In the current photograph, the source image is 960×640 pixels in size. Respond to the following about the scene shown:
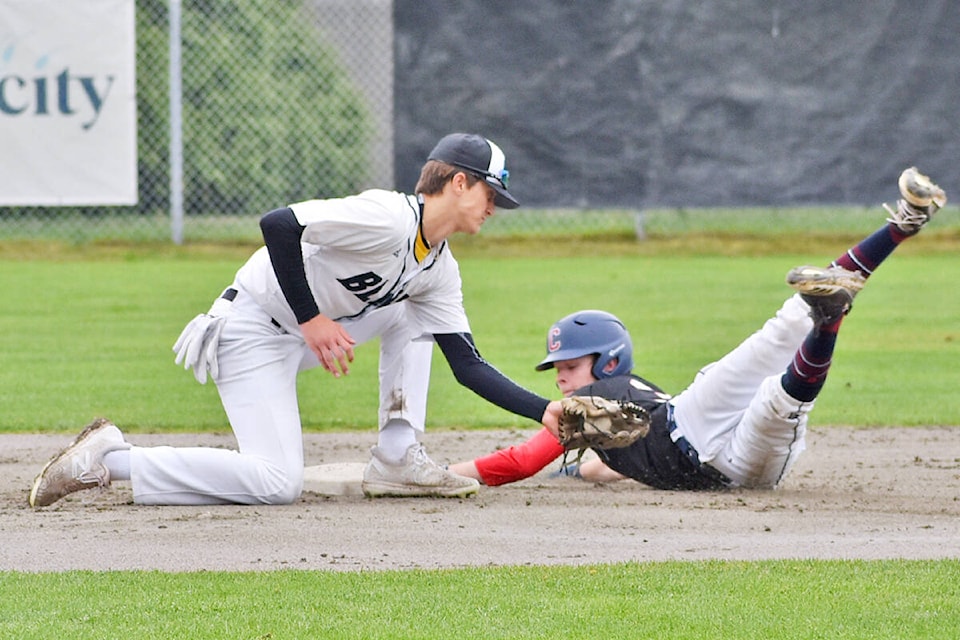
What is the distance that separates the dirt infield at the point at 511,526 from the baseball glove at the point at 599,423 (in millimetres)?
258

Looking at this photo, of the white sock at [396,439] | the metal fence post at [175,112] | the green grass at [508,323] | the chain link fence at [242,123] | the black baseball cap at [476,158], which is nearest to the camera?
the black baseball cap at [476,158]

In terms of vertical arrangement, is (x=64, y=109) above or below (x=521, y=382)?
above

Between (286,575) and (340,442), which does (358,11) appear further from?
(286,575)

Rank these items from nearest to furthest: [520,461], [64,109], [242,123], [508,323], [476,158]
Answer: [476,158] → [520,461] → [508,323] → [64,109] → [242,123]

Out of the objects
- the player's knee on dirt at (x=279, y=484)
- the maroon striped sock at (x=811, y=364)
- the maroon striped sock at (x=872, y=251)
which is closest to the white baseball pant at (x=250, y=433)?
the player's knee on dirt at (x=279, y=484)

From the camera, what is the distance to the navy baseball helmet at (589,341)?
5824 millimetres

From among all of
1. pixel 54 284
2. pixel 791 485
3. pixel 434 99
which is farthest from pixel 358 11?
pixel 791 485

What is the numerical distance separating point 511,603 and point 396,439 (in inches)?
76.4

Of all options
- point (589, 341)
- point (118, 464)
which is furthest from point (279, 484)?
point (589, 341)

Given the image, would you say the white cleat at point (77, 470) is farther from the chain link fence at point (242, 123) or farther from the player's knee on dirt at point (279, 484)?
the chain link fence at point (242, 123)

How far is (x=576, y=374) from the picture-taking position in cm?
588

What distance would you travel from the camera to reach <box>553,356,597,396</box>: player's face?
19.2 ft

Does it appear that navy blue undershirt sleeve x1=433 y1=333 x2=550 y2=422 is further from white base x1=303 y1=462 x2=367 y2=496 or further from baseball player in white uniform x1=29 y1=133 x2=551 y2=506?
white base x1=303 y1=462 x2=367 y2=496

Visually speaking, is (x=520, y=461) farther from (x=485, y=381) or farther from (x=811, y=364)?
(x=811, y=364)
